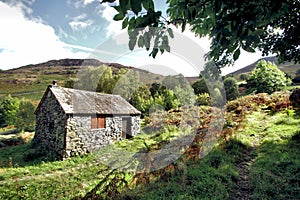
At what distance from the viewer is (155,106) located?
94.6ft

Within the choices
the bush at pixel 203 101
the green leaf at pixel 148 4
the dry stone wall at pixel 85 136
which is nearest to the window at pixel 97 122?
the dry stone wall at pixel 85 136

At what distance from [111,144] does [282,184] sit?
1276 centimetres

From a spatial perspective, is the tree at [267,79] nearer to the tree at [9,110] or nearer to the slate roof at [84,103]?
the slate roof at [84,103]

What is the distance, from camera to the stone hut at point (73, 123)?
1302 cm

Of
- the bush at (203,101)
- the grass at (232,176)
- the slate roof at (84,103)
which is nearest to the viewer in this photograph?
the grass at (232,176)

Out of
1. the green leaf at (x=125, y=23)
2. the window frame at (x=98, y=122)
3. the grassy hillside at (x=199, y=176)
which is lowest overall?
the grassy hillside at (x=199, y=176)

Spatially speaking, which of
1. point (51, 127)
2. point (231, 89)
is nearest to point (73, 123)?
point (51, 127)

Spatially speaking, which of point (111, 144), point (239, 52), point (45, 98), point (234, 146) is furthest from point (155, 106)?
point (239, 52)

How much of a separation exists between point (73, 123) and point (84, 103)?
230 centimetres

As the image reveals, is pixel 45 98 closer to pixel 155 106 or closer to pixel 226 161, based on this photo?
pixel 226 161

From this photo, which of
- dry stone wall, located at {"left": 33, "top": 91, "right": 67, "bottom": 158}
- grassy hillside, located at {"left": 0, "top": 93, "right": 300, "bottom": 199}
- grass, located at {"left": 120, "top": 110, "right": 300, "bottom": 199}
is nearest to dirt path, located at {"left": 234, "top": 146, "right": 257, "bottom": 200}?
grassy hillside, located at {"left": 0, "top": 93, "right": 300, "bottom": 199}

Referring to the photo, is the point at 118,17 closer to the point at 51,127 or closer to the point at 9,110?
the point at 51,127

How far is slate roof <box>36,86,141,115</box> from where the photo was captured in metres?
13.8

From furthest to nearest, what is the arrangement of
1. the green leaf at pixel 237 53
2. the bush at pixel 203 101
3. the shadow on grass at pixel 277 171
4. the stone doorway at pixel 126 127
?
the bush at pixel 203 101 < the stone doorway at pixel 126 127 < the shadow on grass at pixel 277 171 < the green leaf at pixel 237 53
